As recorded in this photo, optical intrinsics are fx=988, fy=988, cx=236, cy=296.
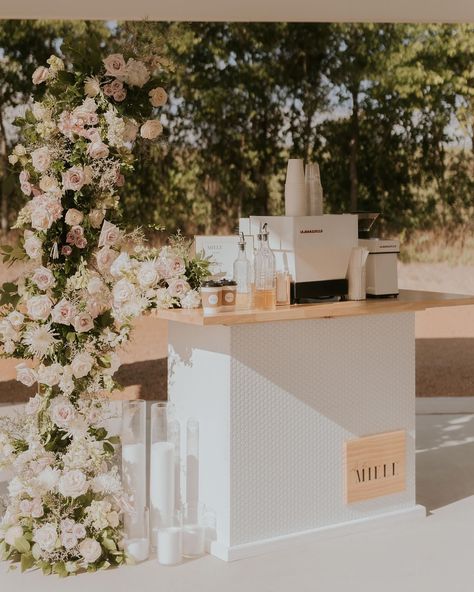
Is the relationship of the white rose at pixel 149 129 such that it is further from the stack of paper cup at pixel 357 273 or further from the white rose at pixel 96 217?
the stack of paper cup at pixel 357 273

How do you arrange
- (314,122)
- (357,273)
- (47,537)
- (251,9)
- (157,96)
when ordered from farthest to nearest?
(314,122) < (251,9) < (357,273) < (157,96) < (47,537)

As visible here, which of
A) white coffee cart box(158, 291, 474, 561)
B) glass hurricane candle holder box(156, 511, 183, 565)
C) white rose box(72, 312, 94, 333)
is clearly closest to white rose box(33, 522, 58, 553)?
glass hurricane candle holder box(156, 511, 183, 565)

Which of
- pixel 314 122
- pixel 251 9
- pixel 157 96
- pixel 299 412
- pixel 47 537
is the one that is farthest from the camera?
pixel 314 122

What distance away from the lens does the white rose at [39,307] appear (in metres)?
3.56

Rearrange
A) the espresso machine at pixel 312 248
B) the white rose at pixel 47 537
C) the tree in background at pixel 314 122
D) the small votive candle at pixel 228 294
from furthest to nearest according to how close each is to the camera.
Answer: the tree in background at pixel 314 122, the espresso machine at pixel 312 248, the small votive candle at pixel 228 294, the white rose at pixel 47 537

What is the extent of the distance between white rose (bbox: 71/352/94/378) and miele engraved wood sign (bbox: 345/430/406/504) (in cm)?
109

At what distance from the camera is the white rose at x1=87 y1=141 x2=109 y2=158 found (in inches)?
141

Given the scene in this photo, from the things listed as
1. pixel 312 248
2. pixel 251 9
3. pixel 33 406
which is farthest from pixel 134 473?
pixel 251 9

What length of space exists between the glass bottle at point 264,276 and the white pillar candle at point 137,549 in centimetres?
97

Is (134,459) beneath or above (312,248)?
beneath

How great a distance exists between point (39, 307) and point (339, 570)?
1433 mm

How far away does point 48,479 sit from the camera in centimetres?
358

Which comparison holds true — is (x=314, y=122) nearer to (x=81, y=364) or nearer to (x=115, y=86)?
(x=115, y=86)

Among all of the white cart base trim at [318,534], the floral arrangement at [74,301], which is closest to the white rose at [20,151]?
the floral arrangement at [74,301]
